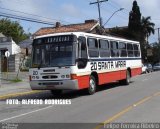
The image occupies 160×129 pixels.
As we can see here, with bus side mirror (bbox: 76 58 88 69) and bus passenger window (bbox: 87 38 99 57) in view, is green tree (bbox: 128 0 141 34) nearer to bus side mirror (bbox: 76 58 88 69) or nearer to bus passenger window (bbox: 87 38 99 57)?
bus passenger window (bbox: 87 38 99 57)

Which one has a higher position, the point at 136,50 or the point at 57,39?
the point at 57,39

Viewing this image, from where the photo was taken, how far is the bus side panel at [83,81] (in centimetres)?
1850

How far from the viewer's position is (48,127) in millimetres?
11102

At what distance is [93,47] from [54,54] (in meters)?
2.62

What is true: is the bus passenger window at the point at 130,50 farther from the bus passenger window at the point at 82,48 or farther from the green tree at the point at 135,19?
the green tree at the point at 135,19

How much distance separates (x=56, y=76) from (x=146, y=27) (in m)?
72.2

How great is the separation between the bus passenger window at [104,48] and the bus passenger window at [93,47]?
2.19 ft

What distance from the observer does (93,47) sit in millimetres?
20562

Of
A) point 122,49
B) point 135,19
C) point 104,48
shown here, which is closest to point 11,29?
point 135,19

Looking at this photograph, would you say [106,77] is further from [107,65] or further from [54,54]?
[54,54]

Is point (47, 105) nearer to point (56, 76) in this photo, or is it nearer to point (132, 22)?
point (56, 76)

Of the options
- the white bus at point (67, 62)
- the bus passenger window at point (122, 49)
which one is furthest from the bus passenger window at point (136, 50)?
the white bus at point (67, 62)

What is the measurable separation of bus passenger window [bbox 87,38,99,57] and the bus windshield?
67.6 inches

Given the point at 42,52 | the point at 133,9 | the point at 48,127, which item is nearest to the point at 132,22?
the point at 133,9
